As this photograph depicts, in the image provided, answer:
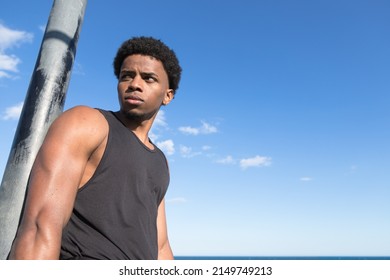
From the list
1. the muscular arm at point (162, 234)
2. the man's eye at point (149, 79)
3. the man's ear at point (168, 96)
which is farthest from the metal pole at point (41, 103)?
the muscular arm at point (162, 234)

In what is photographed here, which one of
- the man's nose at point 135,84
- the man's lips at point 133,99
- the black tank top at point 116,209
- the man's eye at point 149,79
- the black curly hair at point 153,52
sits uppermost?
the black curly hair at point 153,52

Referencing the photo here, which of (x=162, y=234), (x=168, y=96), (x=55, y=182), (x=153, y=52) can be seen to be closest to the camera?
(x=55, y=182)

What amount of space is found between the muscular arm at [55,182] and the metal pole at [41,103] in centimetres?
52

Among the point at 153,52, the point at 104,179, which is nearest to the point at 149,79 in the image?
the point at 153,52

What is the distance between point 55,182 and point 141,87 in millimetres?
A: 1068

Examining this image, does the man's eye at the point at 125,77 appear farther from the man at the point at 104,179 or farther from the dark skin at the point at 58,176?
the dark skin at the point at 58,176

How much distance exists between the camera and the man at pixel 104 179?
194cm

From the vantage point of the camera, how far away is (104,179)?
2334 mm

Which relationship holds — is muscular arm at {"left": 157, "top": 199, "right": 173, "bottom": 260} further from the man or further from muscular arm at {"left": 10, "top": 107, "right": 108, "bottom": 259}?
muscular arm at {"left": 10, "top": 107, "right": 108, "bottom": 259}

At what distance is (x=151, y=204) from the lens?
2.71 m

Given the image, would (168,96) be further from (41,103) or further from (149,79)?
(41,103)

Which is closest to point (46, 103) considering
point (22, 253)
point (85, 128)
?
point (85, 128)

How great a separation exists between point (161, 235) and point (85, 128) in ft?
5.08

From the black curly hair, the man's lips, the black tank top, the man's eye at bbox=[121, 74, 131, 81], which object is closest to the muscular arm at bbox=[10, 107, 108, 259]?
the black tank top
